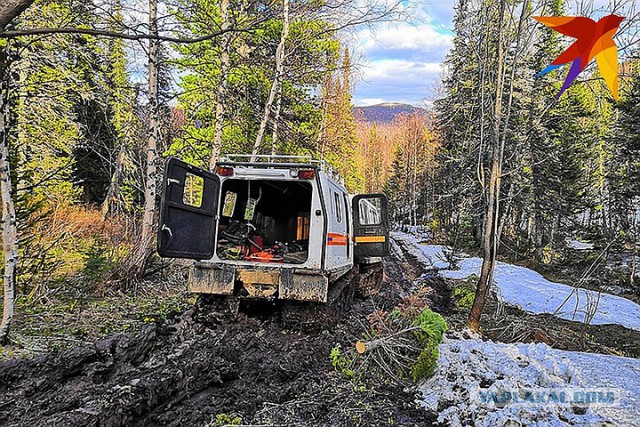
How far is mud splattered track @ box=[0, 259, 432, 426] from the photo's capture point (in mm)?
3539

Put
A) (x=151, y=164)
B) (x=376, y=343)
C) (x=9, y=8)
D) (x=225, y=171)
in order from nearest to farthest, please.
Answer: (x=9, y=8) → (x=376, y=343) → (x=225, y=171) → (x=151, y=164)

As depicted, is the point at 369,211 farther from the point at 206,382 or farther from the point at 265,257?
the point at 206,382

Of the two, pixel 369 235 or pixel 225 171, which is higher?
pixel 225 171

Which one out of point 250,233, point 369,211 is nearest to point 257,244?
point 250,233

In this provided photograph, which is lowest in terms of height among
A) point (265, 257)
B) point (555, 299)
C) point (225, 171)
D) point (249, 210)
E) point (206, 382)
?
point (555, 299)

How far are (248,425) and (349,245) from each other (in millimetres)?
5697

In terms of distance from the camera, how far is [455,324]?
25.8 feet

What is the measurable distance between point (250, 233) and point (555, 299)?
9061 millimetres

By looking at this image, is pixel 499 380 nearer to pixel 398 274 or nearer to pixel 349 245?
pixel 349 245

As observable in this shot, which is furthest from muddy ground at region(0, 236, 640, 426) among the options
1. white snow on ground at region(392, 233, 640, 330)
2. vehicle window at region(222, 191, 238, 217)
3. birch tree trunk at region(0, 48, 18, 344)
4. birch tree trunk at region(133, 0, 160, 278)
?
white snow on ground at region(392, 233, 640, 330)

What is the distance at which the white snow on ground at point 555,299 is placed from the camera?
10.0 metres

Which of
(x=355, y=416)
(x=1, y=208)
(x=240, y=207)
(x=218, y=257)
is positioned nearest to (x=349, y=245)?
(x=240, y=207)

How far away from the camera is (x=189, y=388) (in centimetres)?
417

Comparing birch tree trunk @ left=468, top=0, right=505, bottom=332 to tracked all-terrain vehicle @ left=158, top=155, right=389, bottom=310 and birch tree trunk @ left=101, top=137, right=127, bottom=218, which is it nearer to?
tracked all-terrain vehicle @ left=158, top=155, right=389, bottom=310
